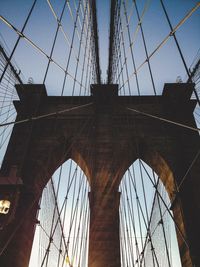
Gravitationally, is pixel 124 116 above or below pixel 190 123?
above

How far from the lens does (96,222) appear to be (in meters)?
5.83

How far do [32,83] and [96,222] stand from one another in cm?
669

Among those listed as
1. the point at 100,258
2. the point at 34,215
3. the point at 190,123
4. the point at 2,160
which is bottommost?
the point at 100,258

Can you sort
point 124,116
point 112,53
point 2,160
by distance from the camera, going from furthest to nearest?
point 112,53, point 124,116, point 2,160

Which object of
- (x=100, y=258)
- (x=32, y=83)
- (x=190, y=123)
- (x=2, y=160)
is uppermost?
(x=32, y=83)

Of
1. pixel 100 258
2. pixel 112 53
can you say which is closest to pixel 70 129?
pixel 100 258

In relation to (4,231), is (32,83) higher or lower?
higher

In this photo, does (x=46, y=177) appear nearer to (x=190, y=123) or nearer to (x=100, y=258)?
(x=100, y=258)

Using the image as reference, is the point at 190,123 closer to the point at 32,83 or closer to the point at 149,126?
the point at 149,126

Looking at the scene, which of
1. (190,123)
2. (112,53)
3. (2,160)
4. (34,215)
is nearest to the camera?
(34,215)

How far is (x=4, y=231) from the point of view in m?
5.53

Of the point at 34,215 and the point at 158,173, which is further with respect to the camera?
the point at 158,173

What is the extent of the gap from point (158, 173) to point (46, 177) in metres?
4.12

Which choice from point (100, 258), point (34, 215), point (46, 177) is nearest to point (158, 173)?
point (100, 258)
